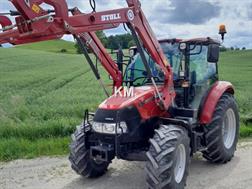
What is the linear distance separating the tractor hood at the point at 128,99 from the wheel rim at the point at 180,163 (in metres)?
0.96

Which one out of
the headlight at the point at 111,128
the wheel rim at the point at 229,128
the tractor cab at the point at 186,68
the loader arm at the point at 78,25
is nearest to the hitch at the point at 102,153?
the headlight at the point at 111,128

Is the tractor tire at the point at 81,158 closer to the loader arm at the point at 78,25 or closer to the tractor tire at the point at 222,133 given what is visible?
the loader arm at the point at 78,25

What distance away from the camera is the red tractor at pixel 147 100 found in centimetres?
511

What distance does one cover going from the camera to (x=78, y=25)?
17.6 feet

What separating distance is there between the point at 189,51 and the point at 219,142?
1738 millimetres

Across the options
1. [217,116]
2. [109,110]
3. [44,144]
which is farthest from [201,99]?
[44,144]

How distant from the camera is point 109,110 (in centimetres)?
620

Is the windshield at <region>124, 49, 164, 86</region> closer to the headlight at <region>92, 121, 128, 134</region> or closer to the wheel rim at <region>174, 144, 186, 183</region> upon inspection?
the headlight at <region>92, 121, 128, 134</region>

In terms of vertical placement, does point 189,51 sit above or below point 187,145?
above

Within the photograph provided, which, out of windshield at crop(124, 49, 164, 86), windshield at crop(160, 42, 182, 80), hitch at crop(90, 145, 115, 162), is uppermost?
windshield at crop(160, 42, 182, 80)

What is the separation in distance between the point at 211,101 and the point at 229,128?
3.58 feet

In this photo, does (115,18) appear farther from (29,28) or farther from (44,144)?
(44,144)

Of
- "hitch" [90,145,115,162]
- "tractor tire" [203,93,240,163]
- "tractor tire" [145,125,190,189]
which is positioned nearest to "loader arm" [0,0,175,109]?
"tractor tire" [145,125,190,189]

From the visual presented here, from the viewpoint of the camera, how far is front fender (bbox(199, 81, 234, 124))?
7.13 metres
